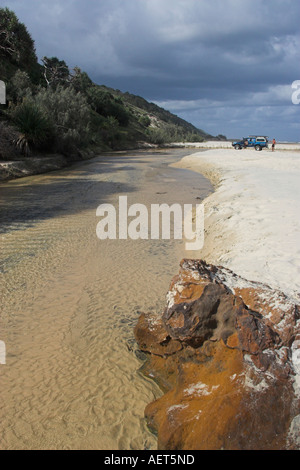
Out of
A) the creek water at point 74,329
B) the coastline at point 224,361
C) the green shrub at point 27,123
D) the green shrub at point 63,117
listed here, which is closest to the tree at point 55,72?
the green shrub at point 63,117

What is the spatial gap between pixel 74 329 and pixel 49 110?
869 inches

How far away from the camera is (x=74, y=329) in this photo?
14.8ft

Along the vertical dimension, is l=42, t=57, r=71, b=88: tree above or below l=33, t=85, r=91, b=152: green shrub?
above

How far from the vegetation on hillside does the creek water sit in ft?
37.6

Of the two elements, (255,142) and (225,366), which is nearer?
(225,366)

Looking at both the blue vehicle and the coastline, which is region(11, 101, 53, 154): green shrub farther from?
the blue vehicle

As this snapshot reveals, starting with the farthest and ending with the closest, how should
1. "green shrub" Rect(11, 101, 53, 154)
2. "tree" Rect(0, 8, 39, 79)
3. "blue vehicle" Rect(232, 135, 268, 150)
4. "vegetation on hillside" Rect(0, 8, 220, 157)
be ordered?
"blue vehicle" Rect(232, 135, 268, 150) → "tree" Rect(0, 8, 39, 79) → "vegetation on hillside" Rect(0, 8, 220, 157) → "green shrub" Rect(11, 101, 53, 154)

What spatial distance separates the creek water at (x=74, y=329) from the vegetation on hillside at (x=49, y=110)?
1148 cm

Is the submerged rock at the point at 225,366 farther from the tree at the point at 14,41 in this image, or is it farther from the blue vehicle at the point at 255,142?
Answer: the blue vehicle at the point at 255,142

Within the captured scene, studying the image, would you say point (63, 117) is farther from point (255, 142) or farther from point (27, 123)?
point (255, 142)

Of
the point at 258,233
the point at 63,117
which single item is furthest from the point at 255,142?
the point at 258,233

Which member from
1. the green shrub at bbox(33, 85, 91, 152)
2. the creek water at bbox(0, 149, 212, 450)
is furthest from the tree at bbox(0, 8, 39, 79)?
the creek water at bbox(0, 149, 212, 450)

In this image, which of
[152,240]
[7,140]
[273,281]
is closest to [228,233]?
[152,240]

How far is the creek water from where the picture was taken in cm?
304
